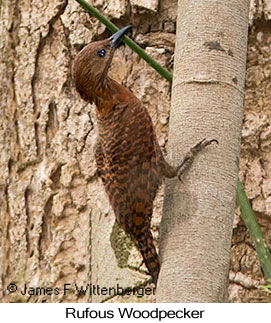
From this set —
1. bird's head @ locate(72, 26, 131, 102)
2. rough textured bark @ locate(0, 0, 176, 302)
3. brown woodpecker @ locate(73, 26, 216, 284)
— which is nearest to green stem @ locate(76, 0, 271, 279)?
brown woodpecker @ locate(73, 26, 216, 284)

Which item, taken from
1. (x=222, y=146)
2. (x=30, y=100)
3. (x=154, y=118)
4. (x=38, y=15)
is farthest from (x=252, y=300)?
(x=38, y=15)

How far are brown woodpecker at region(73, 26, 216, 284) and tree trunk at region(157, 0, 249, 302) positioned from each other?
52 cm

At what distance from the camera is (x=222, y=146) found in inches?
89.7

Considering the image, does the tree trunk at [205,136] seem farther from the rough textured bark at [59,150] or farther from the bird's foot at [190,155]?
the rough textured bark at [59,150]

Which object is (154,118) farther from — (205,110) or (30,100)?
(205,110)

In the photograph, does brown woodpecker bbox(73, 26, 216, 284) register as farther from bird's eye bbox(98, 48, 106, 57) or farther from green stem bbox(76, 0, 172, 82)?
green stem bbox(76, 0, 172, 82)

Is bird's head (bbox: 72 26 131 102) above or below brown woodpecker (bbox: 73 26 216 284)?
above

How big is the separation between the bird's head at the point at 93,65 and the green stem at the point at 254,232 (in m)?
1.23

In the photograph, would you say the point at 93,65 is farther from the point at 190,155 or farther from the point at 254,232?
the point at 254,232

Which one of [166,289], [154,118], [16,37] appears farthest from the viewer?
[16,37]

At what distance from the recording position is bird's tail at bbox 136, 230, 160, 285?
2805 mm

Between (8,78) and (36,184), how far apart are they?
0.64 metres

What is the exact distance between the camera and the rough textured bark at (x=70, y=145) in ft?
11.0

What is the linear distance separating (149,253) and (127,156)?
456mm
